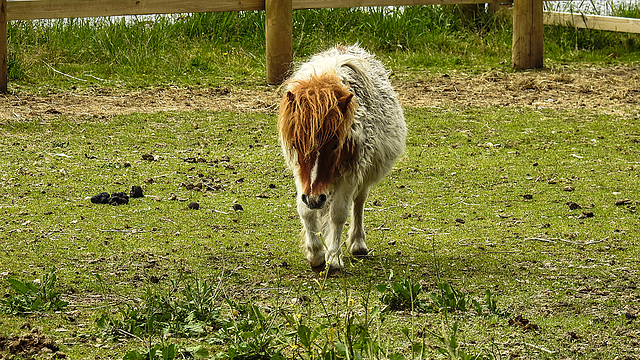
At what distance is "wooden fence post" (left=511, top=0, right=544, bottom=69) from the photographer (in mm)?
12047

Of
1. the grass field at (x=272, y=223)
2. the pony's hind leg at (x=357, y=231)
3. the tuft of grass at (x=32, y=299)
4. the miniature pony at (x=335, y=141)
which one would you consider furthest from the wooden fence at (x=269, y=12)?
the tuft of grass at (x=32, y=299)

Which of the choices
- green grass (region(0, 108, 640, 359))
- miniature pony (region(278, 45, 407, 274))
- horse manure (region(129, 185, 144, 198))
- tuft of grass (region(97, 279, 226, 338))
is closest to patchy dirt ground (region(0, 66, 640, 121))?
green grass (region(0, 108, 640, 359))

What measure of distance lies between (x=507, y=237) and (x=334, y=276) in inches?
60.4

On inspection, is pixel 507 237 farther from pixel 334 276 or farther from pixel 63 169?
pixel 63 169

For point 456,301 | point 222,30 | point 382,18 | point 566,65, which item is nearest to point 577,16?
point 566,65

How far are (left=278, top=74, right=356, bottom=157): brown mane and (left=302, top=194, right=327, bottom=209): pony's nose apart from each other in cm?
25

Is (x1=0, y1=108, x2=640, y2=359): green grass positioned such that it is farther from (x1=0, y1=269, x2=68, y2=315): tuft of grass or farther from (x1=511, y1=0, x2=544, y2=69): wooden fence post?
(x1=511, y1=0, x2=544, y2=69): wooden fence post

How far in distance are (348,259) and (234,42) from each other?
8168 mm

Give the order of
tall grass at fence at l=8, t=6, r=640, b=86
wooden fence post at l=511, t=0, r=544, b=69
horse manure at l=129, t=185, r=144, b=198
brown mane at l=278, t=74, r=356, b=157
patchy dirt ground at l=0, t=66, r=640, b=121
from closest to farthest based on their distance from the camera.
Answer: brown mane at l=278, t=74, r=356, b=157 → horse manure at l=129, t=185, r=144, b=198 → patchy dirt ground at l=0, t=66, r=640, b=121 → tall grass at fence at l=8, t=6, r=640, b=86 → wooden fence post at l=511, t=0, r=544, b=69

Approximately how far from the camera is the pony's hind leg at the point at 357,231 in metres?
5.95

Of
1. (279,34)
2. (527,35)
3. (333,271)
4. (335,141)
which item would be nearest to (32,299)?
(333,271)

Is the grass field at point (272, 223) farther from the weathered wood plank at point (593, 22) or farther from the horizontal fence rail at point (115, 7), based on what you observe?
the horizontal fence rail at point (115, 7)

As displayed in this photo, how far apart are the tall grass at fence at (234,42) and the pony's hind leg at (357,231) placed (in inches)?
234

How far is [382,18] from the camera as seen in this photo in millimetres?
13836
